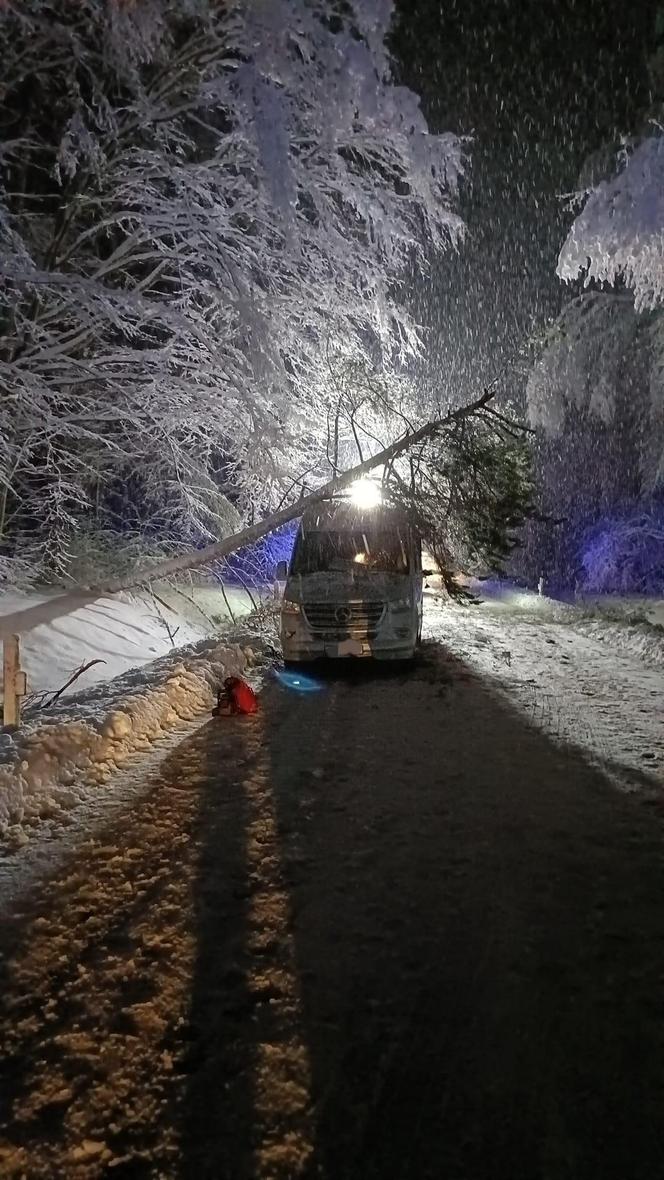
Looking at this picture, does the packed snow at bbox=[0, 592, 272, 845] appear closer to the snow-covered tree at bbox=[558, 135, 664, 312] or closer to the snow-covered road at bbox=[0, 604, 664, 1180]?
the snow-covered road at bbox=[0, 604, 664, 1180]

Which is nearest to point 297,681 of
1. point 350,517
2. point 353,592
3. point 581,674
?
point 353,592

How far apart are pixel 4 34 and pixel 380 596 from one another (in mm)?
7655

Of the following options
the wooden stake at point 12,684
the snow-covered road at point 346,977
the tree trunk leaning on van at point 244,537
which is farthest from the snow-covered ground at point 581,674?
the wooden stake at point 12,684

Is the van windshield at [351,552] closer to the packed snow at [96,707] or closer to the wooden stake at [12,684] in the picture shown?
the packed snow at [96,707]

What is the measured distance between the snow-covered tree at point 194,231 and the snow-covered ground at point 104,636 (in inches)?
42.4

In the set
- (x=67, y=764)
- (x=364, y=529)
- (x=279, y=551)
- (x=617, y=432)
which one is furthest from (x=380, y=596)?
(x=617, y=432)

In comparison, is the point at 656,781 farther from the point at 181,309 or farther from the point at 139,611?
the point at 139,611

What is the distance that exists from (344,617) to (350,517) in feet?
6.88

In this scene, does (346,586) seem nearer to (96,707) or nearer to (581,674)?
(581,674)

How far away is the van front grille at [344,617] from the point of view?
10.0 meters

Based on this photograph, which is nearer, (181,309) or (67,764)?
(67,764)

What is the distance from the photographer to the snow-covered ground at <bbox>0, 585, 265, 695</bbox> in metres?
9.70

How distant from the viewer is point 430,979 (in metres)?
3.29

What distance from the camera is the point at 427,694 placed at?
9.16m
